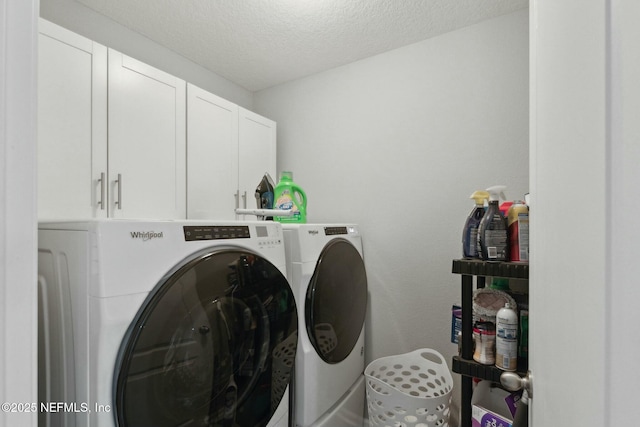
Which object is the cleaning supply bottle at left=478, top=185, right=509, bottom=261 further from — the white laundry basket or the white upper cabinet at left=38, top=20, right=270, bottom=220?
the white upper cabinet at left=38, top=20, right=270, bottom=220

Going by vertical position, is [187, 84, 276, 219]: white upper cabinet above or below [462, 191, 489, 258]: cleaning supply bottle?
above

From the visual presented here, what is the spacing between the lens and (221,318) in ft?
3.18

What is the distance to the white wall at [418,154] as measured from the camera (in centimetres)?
172

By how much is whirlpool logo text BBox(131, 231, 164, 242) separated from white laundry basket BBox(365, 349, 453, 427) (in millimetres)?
1237

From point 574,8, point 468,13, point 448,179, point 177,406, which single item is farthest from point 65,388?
point 468,13

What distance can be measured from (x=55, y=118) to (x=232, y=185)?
3.14 ft

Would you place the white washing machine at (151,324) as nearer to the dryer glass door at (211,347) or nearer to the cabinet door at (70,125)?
the dryer glass door at (211,347)

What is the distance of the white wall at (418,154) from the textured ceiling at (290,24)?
13 cm

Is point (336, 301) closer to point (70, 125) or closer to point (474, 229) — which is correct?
point (474, 229)

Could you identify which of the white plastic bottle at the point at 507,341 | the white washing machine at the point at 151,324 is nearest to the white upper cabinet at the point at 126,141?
the white washing machine at the point at 151,324

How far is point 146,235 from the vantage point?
0.83 meters

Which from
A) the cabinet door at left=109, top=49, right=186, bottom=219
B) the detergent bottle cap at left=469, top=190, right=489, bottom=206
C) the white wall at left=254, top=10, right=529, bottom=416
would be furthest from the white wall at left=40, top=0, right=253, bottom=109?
the detergent bottle cap at left=469, top=190, right=489, bottom=206

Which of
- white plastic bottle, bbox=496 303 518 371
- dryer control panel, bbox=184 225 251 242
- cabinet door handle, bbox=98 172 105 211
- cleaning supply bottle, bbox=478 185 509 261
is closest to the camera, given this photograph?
dryer control panel, bbox=184 225 251 242

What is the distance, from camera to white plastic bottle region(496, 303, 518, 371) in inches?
45.9
